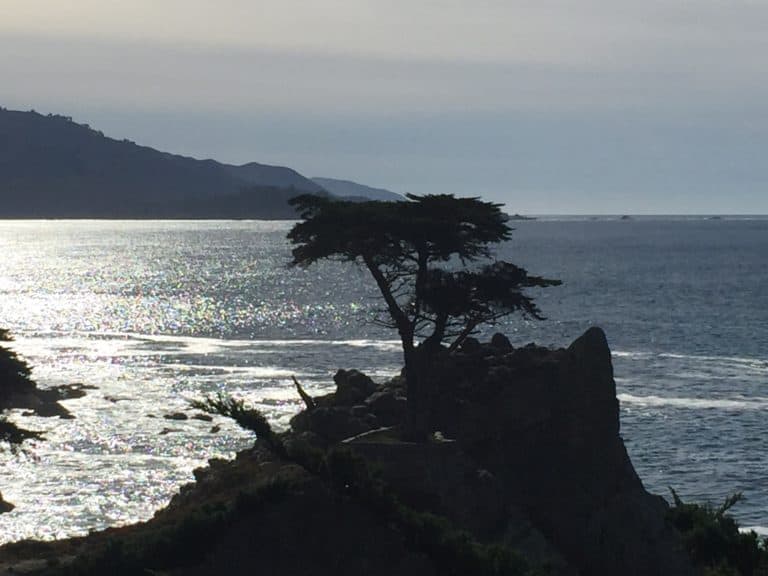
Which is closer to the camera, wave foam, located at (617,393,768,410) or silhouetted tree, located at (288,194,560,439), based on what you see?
silhouetted tree, located at (288,194,560,439)

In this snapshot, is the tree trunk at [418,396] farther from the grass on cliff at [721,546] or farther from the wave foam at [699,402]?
the wave foam at [699,402]

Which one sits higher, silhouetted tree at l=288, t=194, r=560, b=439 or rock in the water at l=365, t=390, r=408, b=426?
silhouetted tree at l=288, t=194, r=560, b=439

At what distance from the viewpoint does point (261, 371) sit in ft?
306

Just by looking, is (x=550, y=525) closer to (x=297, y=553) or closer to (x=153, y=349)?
(x=297, y=553)

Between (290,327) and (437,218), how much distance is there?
84694mm

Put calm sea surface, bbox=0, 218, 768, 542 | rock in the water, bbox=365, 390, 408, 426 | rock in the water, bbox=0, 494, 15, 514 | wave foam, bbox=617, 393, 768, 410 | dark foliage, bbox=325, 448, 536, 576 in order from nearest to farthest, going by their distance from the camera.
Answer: dark foliage, bbox=325, 448, 536, 576 < rock in the water, bbox=365, 390, 408, 426 < rock in the water, bbox=0, 494, 15, 514 < calm sea surface, bbox=0, 218, 768, 542 < wave foam, bbox=617, 393, 768, 410

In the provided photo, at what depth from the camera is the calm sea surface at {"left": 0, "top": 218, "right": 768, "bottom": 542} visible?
188 feet

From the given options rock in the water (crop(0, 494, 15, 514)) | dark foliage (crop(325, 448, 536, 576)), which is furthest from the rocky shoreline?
rock in the water (crop(0, 494, 15, 514))

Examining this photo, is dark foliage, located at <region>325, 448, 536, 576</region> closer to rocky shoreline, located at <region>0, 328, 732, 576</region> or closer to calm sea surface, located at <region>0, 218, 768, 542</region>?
rocky shoreline, located at <region>0, 328, 732, 576</region>

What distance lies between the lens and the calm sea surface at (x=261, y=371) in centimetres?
5725

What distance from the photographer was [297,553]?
2964cm

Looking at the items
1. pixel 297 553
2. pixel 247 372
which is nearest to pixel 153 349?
pixel 247 372

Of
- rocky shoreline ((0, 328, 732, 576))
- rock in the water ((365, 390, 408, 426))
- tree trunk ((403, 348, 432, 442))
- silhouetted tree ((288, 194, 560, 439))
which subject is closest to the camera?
rocky shoreline ((0, 328, 732, 576))

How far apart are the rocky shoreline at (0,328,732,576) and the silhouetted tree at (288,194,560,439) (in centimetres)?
208
